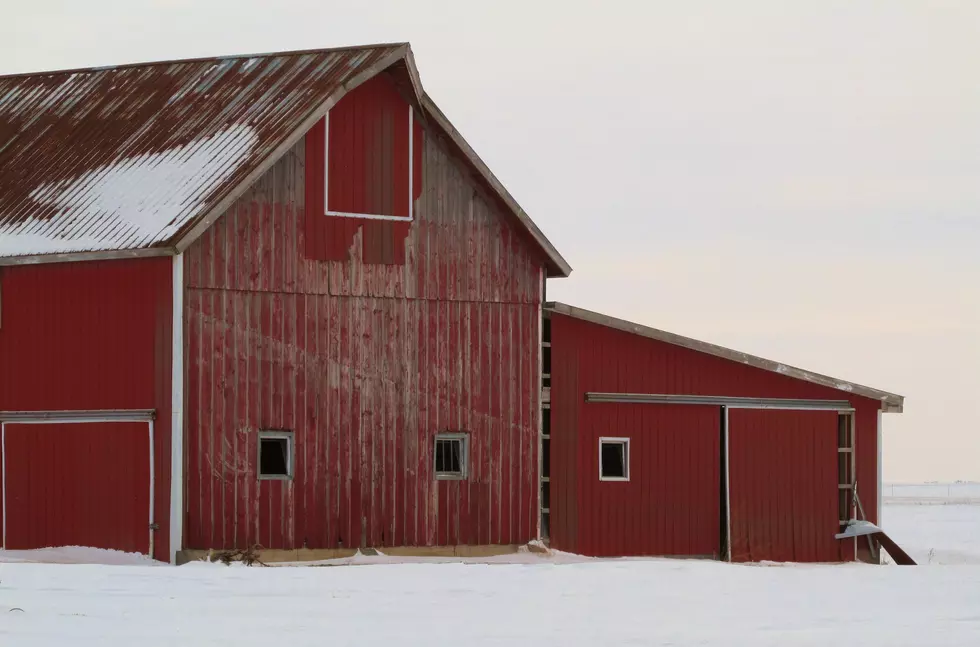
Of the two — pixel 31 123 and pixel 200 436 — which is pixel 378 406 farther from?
pixel 31 123

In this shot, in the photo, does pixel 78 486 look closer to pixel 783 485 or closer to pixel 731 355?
pixel 731 355

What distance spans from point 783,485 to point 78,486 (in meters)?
11.6

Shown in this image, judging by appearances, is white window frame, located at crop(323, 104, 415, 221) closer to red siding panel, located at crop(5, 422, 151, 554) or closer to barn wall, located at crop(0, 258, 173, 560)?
barn wall, located at crop(0, 258, 173, 560)

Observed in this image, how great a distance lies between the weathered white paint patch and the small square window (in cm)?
335

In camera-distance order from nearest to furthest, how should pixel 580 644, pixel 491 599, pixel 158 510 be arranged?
pixel 580 644 → pixel 491 599 → pixel 158 510

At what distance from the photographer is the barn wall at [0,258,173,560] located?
1025 inches

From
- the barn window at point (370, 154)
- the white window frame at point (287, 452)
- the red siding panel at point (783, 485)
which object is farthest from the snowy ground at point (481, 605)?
the barn window at point (370, 154)

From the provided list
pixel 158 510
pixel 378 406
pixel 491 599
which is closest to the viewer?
pixel 491 599

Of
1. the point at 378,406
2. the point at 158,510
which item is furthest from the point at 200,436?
the point at 378,406

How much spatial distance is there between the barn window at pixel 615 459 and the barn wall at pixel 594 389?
0.78ft

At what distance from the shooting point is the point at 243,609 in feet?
65.2

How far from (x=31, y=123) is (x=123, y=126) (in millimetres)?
A: 2267

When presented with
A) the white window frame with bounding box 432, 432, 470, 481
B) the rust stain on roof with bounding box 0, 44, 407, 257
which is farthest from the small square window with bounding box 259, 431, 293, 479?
the rust stain on roof with bounding box 0, 44, 407, 257

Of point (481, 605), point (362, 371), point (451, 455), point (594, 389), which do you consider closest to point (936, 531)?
point (594, 389)
